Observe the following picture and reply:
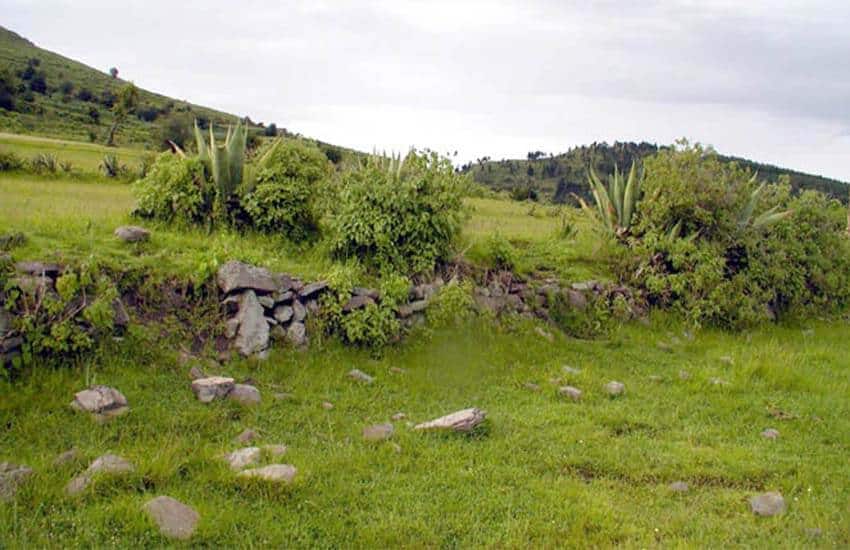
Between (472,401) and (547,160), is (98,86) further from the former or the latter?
(472,401)

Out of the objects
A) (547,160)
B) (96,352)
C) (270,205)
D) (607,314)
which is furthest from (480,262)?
(547,160)

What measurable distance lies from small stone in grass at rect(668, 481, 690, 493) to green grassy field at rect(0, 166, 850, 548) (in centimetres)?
7

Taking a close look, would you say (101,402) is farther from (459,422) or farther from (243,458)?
(459,422)

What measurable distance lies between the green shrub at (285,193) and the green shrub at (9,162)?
9936 mm

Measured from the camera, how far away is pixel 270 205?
28.2 feet

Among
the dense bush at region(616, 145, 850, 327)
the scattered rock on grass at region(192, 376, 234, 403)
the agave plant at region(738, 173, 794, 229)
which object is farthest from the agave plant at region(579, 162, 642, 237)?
the scattered rock on grass at region(192, 376, 234, 403)

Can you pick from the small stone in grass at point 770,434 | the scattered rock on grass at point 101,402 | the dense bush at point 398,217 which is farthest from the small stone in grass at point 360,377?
the small stone in grass at point 770,434

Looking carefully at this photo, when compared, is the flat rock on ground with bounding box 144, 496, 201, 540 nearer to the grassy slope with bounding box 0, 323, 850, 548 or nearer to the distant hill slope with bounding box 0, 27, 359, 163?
the grassy slope with bounding box 0, 323, 850, 548

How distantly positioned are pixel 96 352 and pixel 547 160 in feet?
187

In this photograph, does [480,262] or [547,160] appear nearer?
[480,262]

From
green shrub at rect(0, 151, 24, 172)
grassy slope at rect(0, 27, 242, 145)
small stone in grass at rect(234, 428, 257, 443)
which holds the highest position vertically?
grassy slope at rect(0, 27, 242, 145)

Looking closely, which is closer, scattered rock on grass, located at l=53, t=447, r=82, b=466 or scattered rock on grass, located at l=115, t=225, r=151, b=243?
scattered rock on grass, located at l=53, t=447, r=82, b=466

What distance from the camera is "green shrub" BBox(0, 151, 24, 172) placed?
1608 centimetres

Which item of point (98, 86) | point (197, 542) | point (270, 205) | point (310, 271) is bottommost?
point (197, 542)
